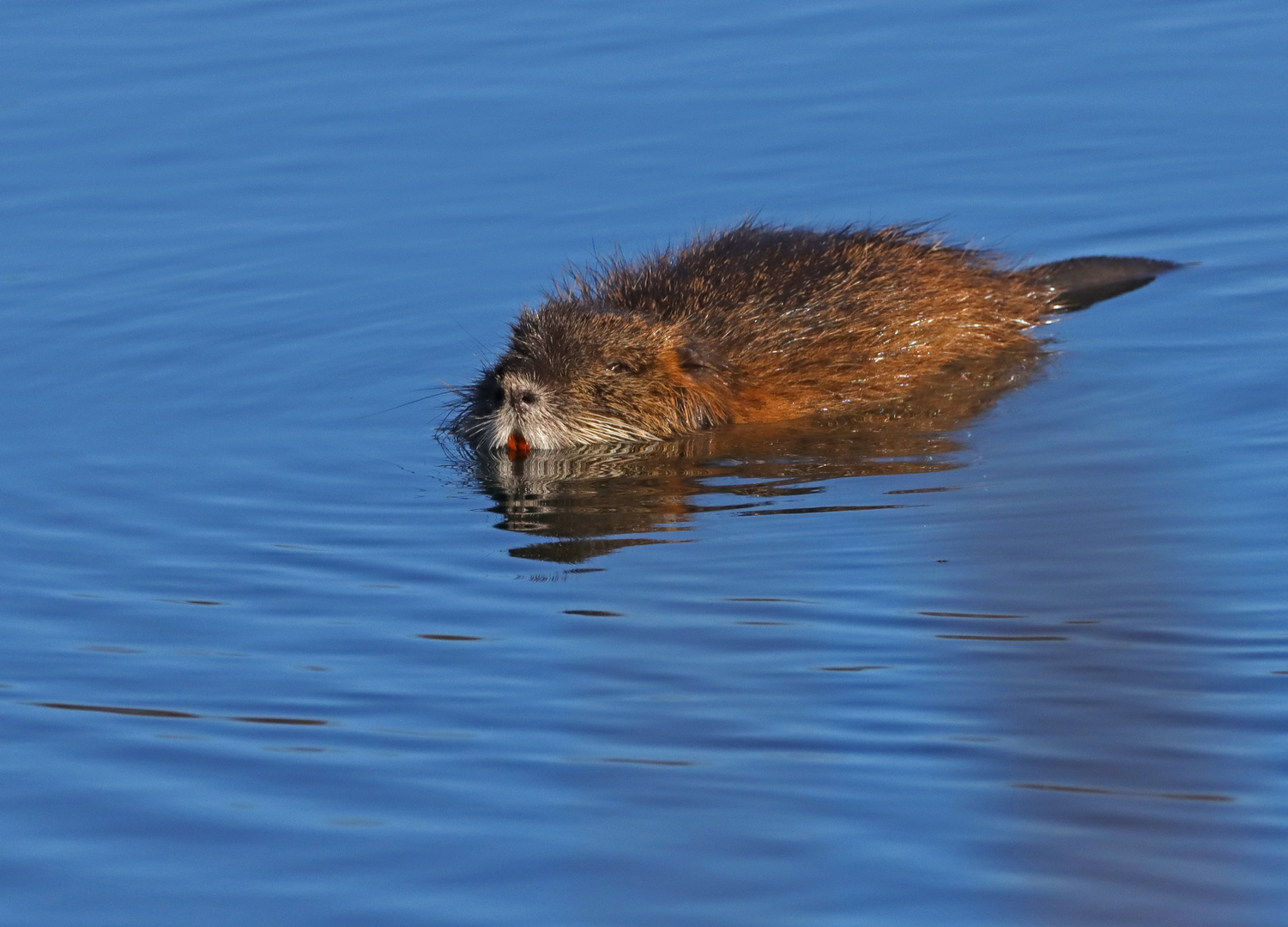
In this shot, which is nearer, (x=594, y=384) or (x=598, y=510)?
(x=598, y=510)

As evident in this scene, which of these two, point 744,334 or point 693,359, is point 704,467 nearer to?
point 693,359

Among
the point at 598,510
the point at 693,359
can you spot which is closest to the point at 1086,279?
the point at 693,359

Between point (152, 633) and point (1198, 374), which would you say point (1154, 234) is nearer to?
point (1198, 374)

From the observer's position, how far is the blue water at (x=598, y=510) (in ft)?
12.9

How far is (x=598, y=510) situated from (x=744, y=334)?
141 cm

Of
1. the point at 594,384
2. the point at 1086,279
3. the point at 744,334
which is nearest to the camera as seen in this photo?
the point at 594,384

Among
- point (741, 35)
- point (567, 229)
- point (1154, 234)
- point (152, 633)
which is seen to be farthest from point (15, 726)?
point (741, 35)

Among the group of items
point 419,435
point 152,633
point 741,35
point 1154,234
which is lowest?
point 152,633

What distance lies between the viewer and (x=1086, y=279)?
9625mm

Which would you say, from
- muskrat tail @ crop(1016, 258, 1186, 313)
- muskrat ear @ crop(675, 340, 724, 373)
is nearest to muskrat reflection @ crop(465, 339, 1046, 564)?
muskrat ear @ crop(675, 340, 724, 373)

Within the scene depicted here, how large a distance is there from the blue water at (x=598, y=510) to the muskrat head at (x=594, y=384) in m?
0.21

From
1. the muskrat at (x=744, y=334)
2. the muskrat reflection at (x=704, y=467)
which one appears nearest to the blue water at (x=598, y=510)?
the muskrat reflection at (x=704, y=467)

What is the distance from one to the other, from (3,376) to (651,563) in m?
4.16

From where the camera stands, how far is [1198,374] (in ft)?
27.3
